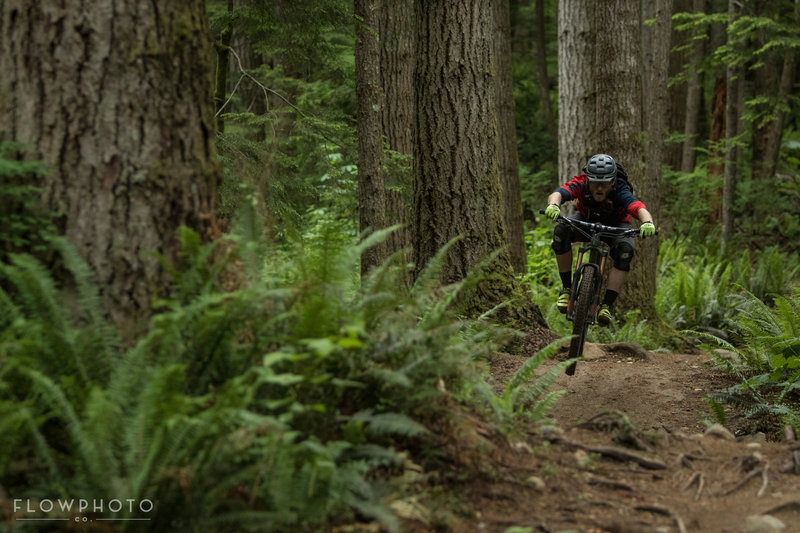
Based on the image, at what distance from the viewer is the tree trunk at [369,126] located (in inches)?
319

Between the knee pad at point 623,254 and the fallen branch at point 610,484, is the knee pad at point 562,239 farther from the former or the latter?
the fallen branch at point 610,484

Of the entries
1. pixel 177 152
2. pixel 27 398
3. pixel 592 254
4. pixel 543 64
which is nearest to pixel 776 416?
pixel 592 254

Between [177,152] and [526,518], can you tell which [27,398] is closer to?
[177,152]

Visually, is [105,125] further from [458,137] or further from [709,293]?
[709,293]

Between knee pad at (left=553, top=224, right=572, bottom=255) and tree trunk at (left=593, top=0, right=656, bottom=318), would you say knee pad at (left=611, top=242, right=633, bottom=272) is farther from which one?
tree trunk at (left=593, top=0, right=656, bottom=318)

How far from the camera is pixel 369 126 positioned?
8.09m

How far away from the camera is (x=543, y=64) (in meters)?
24.1

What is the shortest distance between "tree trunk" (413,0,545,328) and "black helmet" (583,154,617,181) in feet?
3.45

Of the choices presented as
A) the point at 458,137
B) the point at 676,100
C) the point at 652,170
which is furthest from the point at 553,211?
the point at 676,100

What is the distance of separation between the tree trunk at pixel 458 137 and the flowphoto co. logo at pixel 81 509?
5.24 meters

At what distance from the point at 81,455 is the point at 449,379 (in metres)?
2.05

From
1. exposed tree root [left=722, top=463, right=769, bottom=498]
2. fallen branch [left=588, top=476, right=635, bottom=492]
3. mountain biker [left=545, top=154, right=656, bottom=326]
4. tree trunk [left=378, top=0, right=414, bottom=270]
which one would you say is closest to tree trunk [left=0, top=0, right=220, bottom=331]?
fallen branch [left=588, top=476, right=635, bottom=492]

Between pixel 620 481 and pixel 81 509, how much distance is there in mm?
2750

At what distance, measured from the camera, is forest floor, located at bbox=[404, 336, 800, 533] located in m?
3.39
